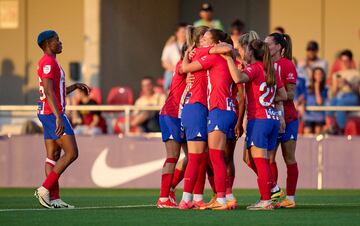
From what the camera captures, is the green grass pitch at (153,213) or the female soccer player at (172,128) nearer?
the green grass pitch at (153,213)

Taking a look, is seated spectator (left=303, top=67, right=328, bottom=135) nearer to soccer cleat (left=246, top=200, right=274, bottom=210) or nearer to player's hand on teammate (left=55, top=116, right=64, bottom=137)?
soccer cleat (left=246, top=200, right=274, bottom=210)

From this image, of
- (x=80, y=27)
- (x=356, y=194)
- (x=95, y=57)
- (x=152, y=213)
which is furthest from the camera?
(x=80, y=27)

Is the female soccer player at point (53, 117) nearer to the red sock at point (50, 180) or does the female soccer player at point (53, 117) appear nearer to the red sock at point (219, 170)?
the red sock at point (50, 180)

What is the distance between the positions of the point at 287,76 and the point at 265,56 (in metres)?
0.74

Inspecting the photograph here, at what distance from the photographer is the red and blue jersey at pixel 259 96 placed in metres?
14.2

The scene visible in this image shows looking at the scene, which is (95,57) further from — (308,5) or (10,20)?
(308,5)

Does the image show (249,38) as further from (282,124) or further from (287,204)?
(287,204)

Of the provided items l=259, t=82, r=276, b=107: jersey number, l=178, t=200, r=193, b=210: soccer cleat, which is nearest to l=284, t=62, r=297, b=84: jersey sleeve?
l=259, t=82, r=276, b=107: jersey number

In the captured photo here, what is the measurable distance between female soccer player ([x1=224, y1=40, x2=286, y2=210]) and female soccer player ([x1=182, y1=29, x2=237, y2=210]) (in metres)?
0.21

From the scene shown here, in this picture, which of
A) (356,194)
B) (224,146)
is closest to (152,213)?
(224,146)

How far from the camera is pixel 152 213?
541 inches

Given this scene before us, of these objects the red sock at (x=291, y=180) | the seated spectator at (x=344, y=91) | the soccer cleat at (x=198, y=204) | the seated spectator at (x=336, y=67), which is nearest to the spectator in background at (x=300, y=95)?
the seated spectator at (x=344, y=91)

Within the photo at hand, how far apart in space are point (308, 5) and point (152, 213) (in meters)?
13.9

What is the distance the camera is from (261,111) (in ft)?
46.6
